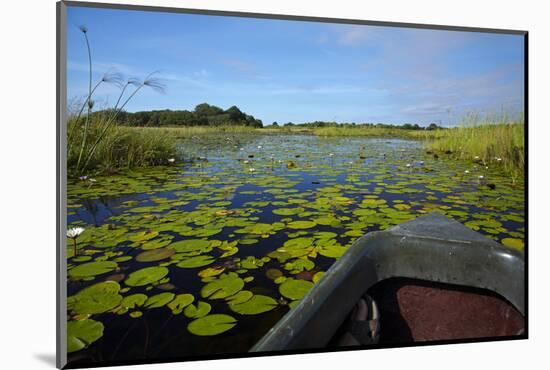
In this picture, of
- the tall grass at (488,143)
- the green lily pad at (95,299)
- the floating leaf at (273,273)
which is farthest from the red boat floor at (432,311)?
the green lily pad at (95,299)

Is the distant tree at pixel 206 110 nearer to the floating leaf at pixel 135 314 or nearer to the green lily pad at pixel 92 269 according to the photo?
the green lily pad at pixel 92 269

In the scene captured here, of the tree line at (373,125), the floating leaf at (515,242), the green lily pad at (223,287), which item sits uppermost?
the tree line at (373,125)

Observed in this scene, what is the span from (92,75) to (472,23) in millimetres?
1599

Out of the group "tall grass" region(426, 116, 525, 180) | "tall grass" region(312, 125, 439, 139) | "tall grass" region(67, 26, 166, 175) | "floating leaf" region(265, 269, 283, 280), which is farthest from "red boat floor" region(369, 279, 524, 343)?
"tall grass" region(67, 26, 166, 175)

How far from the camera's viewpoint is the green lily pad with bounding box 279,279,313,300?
1297 millimetres

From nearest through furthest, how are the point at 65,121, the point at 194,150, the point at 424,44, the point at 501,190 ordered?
the point at 65,121
the point at 424,44
the point at 501,190
the point at 194,150

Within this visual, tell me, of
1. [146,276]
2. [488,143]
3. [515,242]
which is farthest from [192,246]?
[488,143]

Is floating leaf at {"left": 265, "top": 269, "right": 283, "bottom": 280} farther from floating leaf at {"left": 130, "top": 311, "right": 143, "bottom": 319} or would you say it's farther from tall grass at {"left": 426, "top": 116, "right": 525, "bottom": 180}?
tall grass at {"left": 426, "top": 116, "right": 525, "bottom": 180}

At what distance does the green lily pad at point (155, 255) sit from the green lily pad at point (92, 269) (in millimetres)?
100

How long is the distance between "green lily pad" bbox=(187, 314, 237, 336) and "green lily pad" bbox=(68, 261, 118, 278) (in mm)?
398

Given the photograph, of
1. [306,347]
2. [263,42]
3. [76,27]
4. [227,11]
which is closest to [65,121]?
[76,27]

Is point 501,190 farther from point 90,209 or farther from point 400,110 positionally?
point 90,209

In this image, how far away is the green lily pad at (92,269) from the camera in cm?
127

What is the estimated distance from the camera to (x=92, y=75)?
1276 mm
